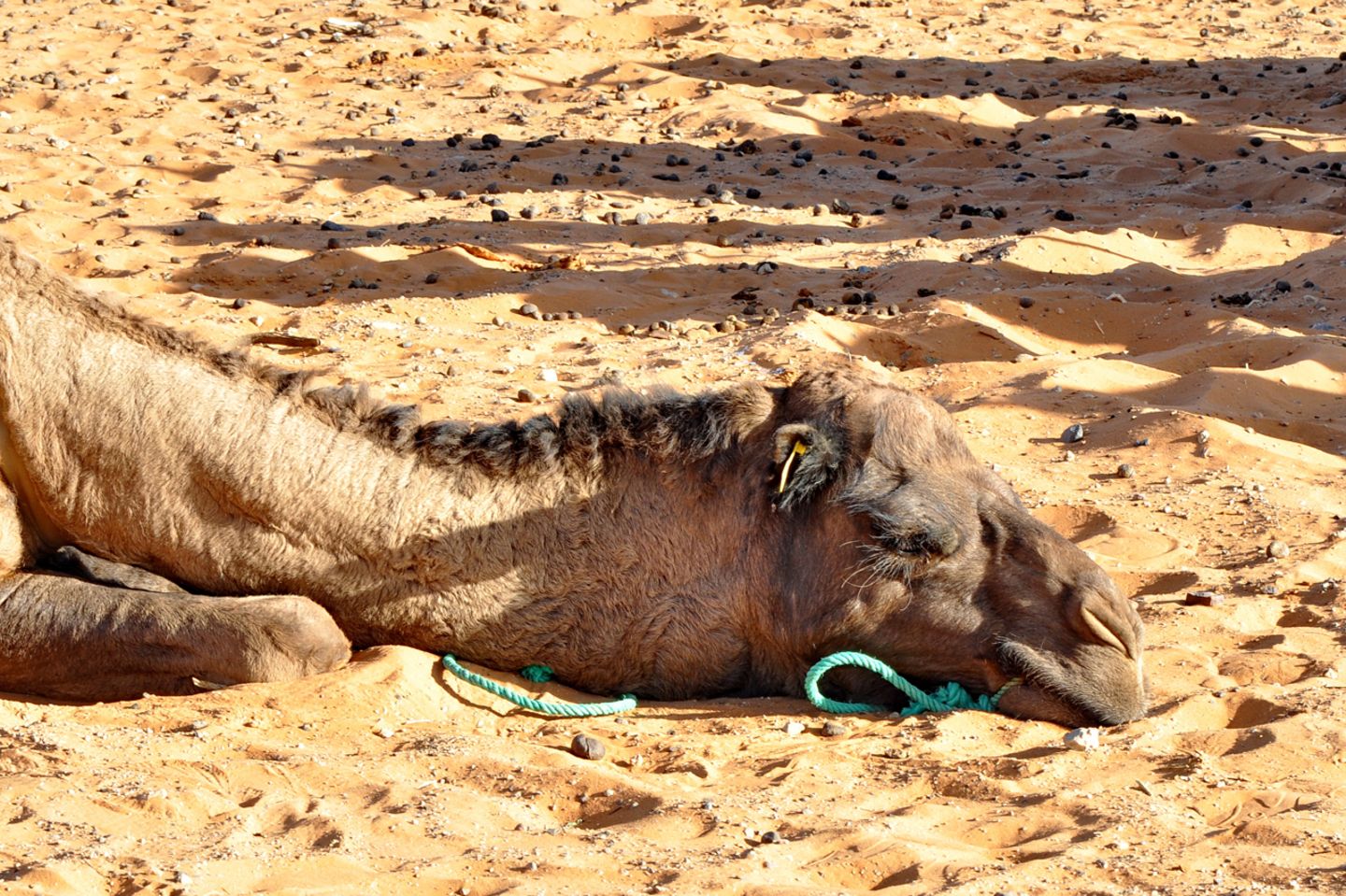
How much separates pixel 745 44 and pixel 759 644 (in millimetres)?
12449

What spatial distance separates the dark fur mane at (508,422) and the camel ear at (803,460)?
217 millimetres

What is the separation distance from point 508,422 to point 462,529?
411 mm

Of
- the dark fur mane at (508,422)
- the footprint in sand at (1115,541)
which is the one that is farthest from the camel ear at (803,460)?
the footprint in sand at (1115,541)

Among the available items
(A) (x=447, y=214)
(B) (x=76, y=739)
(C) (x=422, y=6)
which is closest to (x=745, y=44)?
(C) (x=422, y=6)

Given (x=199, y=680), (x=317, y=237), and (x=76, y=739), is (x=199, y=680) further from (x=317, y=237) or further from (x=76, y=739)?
(x=317, y=237)

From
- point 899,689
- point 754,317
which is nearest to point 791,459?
point 899,689

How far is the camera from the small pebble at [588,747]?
4312mm

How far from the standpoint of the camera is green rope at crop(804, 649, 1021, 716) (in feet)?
15.2

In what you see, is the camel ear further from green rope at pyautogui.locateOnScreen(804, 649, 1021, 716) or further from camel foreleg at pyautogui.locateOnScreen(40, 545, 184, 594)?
camel foreleg at pyautogui.locateOnScreen(40, 545, 184, 594)

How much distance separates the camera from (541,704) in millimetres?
4652

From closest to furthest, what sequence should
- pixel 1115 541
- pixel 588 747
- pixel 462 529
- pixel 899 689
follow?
1. pixel 588 747
2. pixel 899 689
3. pixel 462 529
4. pixel 1115 541

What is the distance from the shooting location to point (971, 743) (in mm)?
4395

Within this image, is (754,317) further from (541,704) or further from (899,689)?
(541,704)

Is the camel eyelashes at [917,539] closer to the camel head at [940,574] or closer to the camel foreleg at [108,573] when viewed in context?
the camel head at [940,574]
